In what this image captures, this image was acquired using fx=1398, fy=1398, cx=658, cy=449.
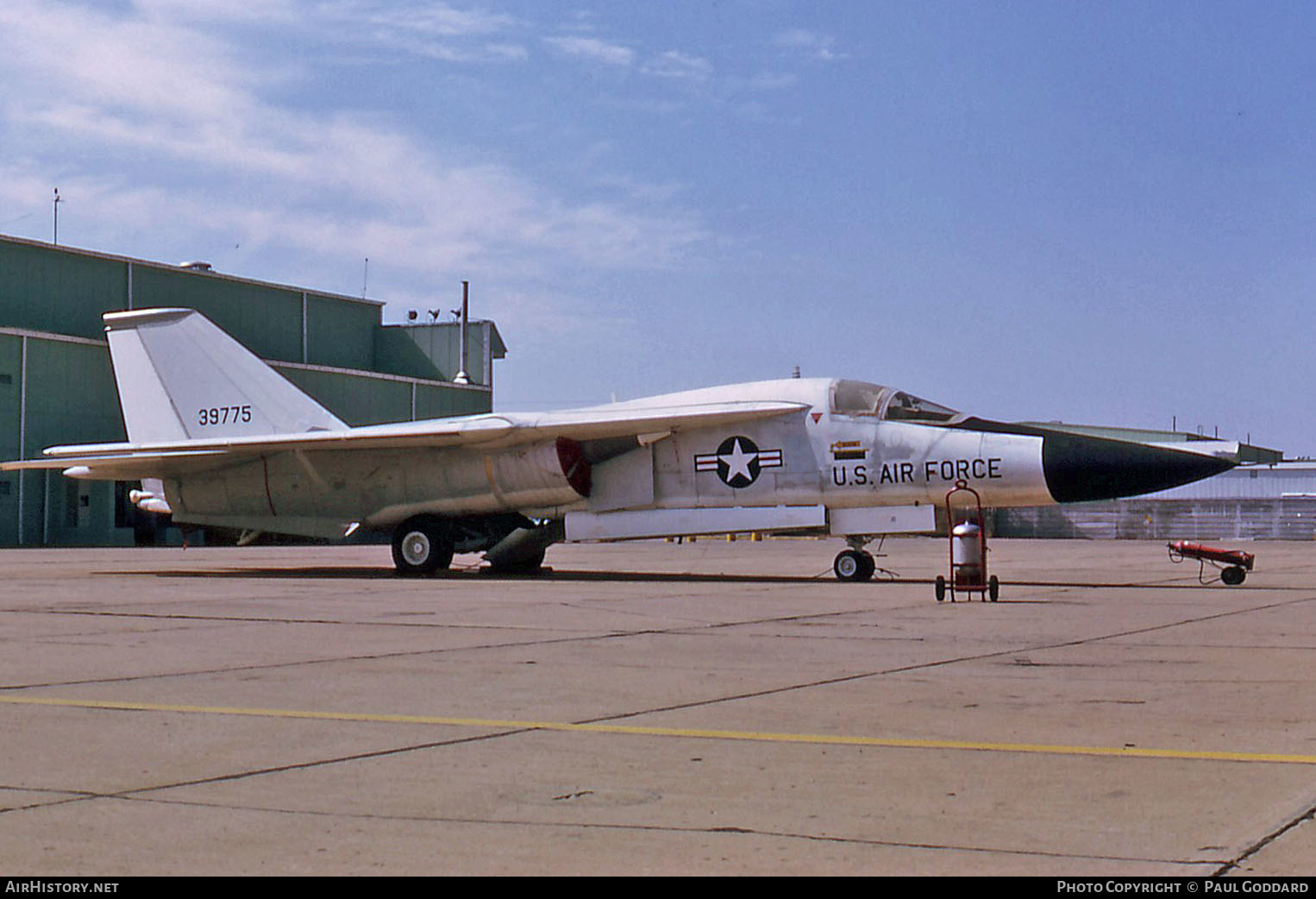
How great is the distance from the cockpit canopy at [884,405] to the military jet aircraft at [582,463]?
0.02m

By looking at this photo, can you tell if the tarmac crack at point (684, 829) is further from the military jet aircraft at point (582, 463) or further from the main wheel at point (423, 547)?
the main wheel at point (423, 547)

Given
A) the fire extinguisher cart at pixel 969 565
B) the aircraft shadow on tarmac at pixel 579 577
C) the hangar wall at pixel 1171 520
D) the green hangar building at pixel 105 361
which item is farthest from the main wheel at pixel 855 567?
the hangar wall at pixel 1171 520

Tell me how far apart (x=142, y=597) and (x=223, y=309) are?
104 feet

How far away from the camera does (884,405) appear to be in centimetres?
1734

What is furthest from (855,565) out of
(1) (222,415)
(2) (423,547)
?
(1) (222,415)

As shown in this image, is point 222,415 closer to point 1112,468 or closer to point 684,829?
point 1112,468

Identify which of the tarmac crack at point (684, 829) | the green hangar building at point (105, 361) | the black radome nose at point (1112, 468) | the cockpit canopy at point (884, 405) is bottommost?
the tarmac crack at point (684, 829)

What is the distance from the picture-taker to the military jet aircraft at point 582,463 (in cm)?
1661

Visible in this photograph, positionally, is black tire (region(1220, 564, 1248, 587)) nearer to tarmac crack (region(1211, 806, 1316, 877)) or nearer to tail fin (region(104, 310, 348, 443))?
tail fin (region(104, 310, 348, 443))

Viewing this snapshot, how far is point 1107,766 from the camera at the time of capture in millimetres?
4969

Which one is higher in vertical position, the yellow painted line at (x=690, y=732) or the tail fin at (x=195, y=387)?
the tail fin at (x=195, y=387)

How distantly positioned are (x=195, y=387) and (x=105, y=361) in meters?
18.1

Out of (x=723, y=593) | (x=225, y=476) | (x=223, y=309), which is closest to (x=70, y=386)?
(x=223, y=309)

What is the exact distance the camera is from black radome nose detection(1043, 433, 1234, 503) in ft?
51.5
